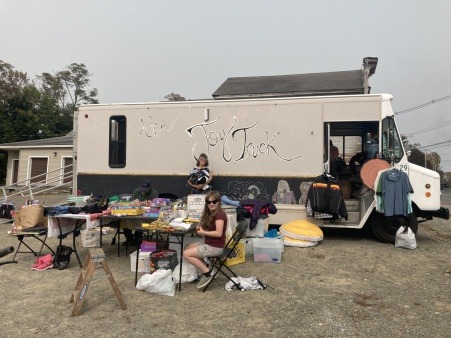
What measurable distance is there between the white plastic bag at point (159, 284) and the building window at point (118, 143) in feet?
13.3

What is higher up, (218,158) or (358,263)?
(218,158)

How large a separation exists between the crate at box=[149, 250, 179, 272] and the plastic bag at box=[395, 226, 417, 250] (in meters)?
4.29

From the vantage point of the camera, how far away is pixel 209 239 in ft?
15.3

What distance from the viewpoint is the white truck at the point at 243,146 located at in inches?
280

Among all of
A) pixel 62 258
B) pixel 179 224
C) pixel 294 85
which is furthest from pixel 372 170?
pixel 294 85

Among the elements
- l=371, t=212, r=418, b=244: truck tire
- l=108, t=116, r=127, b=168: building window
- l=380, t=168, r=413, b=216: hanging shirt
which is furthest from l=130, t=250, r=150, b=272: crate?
l=371, t=212, r=418, b=244: truck tire

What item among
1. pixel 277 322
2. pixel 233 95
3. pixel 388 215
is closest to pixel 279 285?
pixel 277 322

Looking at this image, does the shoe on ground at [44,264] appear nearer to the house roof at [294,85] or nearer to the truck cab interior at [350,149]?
the truck cab interior at [350,149]

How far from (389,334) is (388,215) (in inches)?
141

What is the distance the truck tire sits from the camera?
704cm

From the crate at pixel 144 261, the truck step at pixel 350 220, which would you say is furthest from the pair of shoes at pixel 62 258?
the truck step at pixel 350 220

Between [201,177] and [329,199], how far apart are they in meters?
2.49

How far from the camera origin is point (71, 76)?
50188mm

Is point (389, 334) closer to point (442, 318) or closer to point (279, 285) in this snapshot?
point (442, 318)
